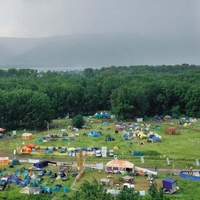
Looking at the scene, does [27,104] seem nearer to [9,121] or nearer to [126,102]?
[9,121]

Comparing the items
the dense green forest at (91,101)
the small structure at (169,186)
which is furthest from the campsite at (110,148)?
the dense green forest at (91,101)

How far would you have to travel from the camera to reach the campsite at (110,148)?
93.8 ft

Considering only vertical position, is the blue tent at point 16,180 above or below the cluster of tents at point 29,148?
below

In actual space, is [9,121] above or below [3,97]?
below

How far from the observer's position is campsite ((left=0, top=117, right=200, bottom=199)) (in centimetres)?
2859

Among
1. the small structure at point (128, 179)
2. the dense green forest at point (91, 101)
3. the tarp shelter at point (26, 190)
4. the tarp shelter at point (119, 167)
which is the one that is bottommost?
the tarp shelter at point (26, 190)

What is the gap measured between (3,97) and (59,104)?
12149 mm

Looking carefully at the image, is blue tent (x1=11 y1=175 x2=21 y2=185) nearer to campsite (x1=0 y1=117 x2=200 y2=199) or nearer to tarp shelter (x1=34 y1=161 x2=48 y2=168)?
campsite (x1=0 y1=117 x2=200 y2=199)

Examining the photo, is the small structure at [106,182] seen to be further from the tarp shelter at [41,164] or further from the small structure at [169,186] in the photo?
the tarp shelter at [41,164]

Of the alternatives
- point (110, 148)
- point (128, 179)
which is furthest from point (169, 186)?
point (110, 148)

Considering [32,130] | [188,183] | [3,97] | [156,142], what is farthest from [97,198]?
[3,97]

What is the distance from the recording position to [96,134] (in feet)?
152

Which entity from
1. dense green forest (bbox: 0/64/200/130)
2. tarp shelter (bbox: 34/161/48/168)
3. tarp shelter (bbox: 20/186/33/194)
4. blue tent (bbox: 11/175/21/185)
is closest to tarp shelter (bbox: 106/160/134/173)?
tarp shelter (bbox: 34/161/48/168)

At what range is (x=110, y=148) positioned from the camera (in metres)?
39.7
